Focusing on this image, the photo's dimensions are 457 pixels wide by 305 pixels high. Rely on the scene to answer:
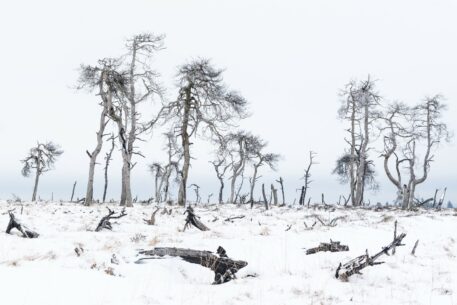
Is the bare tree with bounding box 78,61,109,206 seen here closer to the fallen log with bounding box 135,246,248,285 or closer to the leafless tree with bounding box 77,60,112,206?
the leafless tree with bounding box 77,60,112,206

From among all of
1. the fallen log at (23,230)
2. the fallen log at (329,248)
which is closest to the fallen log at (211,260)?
the fallen log at (329,248)

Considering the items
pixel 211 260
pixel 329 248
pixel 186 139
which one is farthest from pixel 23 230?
pixel 186 139

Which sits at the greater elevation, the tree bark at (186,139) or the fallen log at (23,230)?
the tree bark at (186,139)

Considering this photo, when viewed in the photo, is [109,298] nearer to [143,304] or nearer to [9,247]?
[143,304]

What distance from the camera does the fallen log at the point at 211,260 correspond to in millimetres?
6551

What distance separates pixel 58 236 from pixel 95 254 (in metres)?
2.74

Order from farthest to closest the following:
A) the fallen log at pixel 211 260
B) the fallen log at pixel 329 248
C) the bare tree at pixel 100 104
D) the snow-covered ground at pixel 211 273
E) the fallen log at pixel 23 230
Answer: the bare tree at pixel 100 104 → the fallen log at pixel 23 230 → the fallen log at pixel 329 248 → the fallen log at pixel 211 260 → the snow-covered ground at pixel 211 273

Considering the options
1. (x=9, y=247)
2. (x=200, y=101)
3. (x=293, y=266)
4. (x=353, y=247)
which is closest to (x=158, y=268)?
(x=293, y=266)

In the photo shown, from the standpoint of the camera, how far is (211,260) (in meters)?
6.89

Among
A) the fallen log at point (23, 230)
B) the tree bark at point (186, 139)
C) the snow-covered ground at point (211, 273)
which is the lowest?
the snow-covered ground at point (211, 273)

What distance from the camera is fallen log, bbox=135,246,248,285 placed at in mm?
6551

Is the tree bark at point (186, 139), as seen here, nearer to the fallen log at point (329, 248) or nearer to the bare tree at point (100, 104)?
the bare tree at point (100, 104)

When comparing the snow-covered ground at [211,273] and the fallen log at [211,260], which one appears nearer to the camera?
the snow-covered ground at [211,273]

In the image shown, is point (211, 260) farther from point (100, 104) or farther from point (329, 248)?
point (100, 104)
